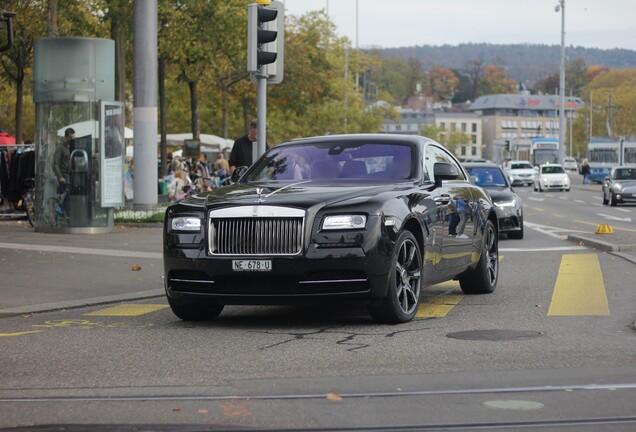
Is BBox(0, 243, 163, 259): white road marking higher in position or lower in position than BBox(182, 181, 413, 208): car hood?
lower

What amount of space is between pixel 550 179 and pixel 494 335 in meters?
62.1

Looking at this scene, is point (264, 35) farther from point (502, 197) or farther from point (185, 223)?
point (502, 197)

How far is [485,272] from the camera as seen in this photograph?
1276 centimetres

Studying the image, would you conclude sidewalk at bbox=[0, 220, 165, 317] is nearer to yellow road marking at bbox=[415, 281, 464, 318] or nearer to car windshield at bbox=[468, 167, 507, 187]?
yellow road marking at bbox=[415, 281, 464, 318]

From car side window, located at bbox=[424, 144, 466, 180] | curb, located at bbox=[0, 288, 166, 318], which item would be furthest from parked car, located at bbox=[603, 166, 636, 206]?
curb, located at bbox=[0, 288, 166, 318]

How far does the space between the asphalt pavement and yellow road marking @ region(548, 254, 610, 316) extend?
147 cm

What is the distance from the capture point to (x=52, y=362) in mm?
8203

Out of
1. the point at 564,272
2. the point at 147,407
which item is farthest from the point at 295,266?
the point at 564,272

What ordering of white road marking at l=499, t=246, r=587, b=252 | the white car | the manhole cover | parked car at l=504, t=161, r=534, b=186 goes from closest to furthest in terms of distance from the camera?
the manhole cover → white road marking at l=499, t=246, r=587, b=252 → the white car → parked car at l=504, t=161, r=534, b=186

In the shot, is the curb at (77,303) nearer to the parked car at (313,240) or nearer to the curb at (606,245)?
the parked car at (313,240)

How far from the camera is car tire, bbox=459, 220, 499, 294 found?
12690 mm

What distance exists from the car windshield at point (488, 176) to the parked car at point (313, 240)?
14152mm

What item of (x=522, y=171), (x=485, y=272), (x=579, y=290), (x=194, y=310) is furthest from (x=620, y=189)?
(x=522, y=171)

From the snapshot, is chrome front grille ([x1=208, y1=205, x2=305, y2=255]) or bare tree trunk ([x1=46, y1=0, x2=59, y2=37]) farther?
bare tree trunk ([x1=46, y1=0, x2=59, y2=37])
